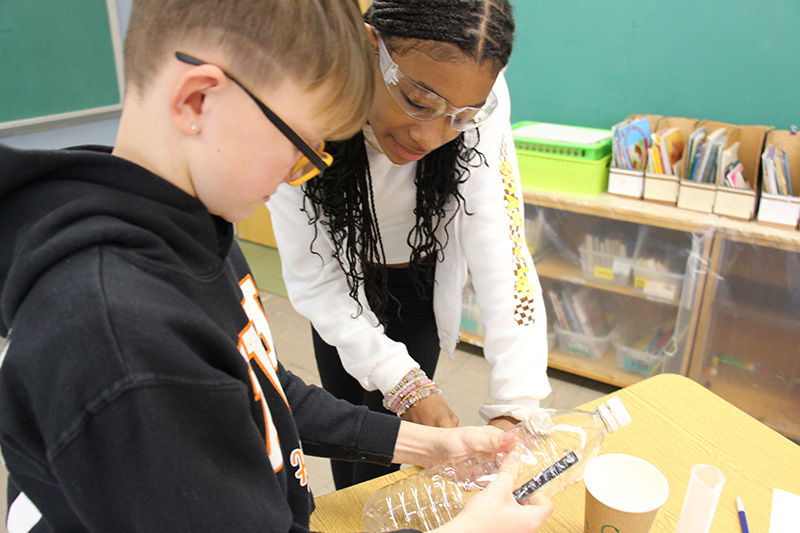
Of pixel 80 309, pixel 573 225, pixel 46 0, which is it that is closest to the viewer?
pixel 80 309

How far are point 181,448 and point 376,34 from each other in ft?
2.35

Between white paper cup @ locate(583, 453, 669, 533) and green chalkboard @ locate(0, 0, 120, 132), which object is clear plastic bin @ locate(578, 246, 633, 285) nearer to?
white paper cup @ locate(583, 453, 669, 533)

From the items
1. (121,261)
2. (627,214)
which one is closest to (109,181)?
(121,261)

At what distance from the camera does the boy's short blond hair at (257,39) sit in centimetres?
48

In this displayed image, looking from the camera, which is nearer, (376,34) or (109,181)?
(109,181)

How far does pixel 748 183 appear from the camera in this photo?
1.99 m

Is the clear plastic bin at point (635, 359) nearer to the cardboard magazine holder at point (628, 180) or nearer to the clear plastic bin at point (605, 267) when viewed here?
the clear plastic bin at point (605, 267)

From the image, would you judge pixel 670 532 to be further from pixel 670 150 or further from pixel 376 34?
pixel 670 150

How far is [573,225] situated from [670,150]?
0.47 m

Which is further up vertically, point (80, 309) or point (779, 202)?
point (80, 309)

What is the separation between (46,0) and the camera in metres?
2.61

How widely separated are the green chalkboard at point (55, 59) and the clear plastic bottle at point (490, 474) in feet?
8.61

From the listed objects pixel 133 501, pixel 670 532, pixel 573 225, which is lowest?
pixel 573 225

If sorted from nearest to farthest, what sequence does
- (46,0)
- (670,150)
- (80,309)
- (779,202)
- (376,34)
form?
(80,309) → (376,34) → (779,202) → (670,150) → (46,0)
